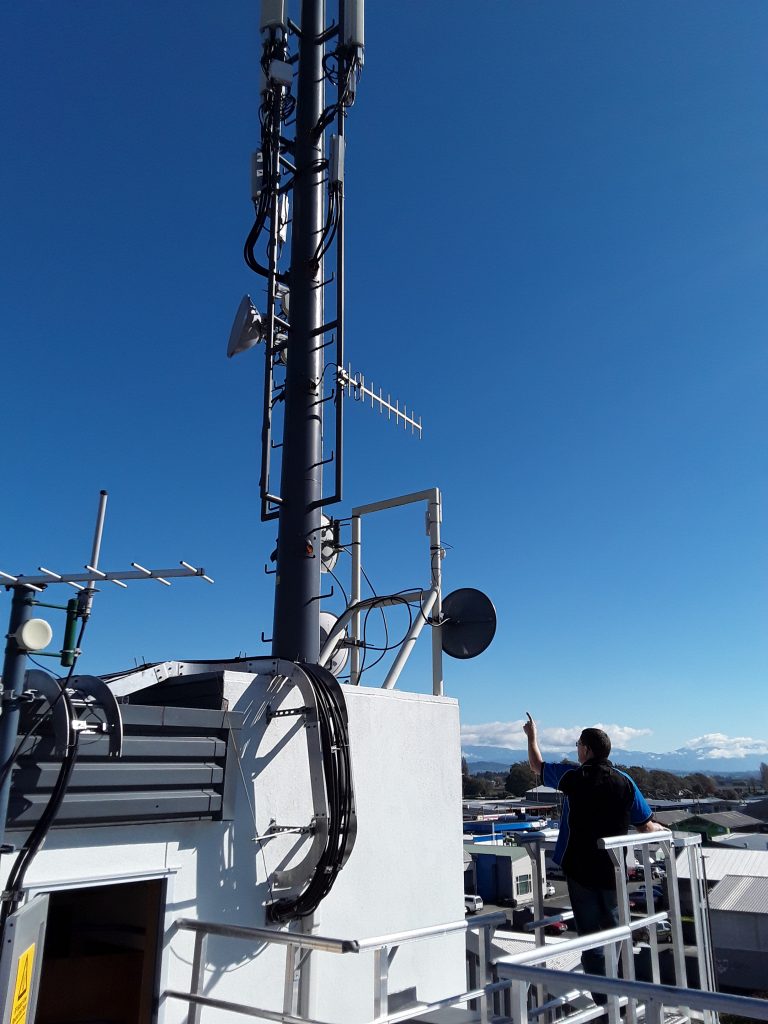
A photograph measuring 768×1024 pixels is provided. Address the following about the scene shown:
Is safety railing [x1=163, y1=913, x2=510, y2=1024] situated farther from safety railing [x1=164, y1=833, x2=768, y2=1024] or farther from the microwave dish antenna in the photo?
the microwave dish antenna

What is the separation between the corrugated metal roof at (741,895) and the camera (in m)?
36.9

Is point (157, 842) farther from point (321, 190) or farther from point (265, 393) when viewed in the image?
point (321, 190)

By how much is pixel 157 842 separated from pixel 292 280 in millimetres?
6620

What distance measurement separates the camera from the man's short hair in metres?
6.58

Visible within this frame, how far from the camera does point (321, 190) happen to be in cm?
1003

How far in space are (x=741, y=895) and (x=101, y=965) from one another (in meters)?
41.0

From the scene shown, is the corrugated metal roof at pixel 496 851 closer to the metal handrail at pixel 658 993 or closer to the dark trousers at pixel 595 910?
the dark trousers at pixel 595 910

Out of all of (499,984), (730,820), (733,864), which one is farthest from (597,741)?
(730,820)

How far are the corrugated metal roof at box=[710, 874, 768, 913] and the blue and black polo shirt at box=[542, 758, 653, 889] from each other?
37144 millimetres

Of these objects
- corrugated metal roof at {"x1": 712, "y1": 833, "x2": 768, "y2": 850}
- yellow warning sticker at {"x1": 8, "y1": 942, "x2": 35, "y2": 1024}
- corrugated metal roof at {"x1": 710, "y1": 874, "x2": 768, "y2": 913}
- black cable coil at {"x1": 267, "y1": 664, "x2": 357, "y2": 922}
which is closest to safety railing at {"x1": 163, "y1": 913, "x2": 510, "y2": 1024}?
black cable coil at {"x1": 267, "y1": 664, "x2": 357, "y2": 922}

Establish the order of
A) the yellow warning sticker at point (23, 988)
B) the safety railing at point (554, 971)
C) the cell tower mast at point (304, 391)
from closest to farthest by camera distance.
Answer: the safety railing at point (554, 971) < the yellow warning sticker at point (23, 988) < the cell tower mast at point (304, 391)

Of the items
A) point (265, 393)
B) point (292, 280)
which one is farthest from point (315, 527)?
point (292, 280)

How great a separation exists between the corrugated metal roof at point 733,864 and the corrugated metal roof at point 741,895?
1.25 meters

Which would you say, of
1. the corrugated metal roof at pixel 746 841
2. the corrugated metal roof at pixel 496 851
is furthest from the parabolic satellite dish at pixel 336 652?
the corrugated metal roof at pixel 746 841
